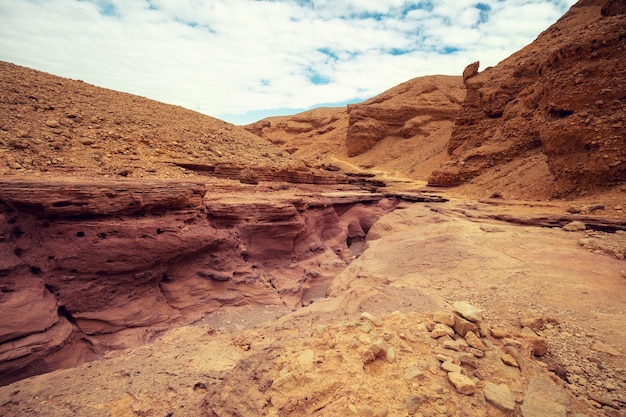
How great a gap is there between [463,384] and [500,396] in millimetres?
281

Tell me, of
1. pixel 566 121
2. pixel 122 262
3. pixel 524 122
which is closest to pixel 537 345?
pixel 122 262

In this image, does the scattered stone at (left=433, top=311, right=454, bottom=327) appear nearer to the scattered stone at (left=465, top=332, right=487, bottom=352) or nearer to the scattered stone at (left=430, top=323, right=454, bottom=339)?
the scattered stone at (left=430, top=323, right=454, bottom=339)

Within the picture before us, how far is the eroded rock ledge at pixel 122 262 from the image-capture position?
4.73 m

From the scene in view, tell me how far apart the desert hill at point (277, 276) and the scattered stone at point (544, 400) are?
15mm

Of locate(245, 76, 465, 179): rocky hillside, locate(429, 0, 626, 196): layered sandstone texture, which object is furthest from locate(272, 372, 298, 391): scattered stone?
locate(245, 76, 465, 179): rocky hillside

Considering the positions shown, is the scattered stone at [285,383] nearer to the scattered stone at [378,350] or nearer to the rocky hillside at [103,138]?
the scattered stone at [378,350]

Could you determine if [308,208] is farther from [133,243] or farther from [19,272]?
[19,272]

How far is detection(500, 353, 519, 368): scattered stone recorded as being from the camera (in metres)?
2.79

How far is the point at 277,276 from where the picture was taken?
8.62 metres

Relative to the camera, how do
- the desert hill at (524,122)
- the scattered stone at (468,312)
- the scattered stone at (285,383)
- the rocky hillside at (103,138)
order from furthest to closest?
1. the desert hill at (524,122)
2. the rocky hillside at (103,138)
3. the scattered stone at (468,312)
4. the scattered stone at (285,383)

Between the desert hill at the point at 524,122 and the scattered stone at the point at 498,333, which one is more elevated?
the desert hill at the point at 524,122

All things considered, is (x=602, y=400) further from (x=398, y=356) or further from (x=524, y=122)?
(x=524, y=122)

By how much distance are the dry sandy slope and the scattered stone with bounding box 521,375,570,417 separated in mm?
14

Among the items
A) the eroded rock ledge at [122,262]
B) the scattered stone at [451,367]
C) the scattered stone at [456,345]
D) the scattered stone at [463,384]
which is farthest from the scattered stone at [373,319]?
the eroded rock ledge at [122,262]
